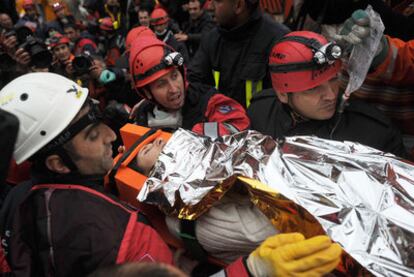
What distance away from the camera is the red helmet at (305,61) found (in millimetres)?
1764

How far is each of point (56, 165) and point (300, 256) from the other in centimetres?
115

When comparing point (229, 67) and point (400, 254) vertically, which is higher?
point (400, 254)

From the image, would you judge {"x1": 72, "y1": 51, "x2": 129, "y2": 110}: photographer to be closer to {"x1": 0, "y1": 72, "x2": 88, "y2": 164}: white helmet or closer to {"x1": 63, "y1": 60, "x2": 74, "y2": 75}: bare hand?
{"x1": 63, "y1": 60, "x2": 74, "y2": 75}: bare hand

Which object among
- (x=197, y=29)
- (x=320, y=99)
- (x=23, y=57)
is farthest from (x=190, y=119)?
(x=197, y=29)

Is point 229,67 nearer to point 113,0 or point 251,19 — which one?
point 251,19

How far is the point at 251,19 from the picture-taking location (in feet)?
9.59

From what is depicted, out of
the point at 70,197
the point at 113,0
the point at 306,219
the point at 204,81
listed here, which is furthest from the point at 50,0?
the point at 306,219

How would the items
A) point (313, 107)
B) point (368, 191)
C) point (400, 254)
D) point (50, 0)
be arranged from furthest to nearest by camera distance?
1. point (50, 0)
2. point (313, 107)
3. point (368, 191)
4. point (400, 254)

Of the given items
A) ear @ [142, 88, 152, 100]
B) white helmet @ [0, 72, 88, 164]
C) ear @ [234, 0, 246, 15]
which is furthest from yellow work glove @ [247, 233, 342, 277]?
ear @ [234, 0, 246, 15]

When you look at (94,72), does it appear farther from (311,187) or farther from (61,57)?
(311,187)

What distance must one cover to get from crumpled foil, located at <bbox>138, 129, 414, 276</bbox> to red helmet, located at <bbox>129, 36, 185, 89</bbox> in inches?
39.3

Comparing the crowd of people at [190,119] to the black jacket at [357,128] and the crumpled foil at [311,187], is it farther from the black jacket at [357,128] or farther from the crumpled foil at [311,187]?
the crumpled foil at [311,187]

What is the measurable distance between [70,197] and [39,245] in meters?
0.23

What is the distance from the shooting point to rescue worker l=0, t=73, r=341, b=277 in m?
1.35
